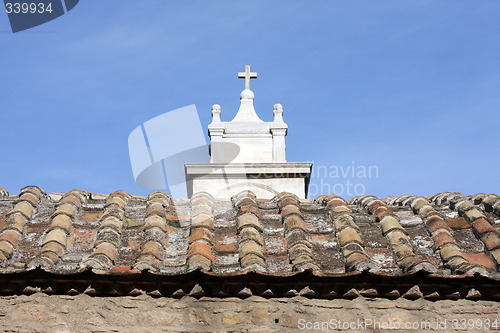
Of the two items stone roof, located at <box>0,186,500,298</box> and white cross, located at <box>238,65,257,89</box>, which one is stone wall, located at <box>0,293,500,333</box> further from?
white cross, located at <box>238,65,257,89</box>

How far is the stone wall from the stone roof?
10 cm

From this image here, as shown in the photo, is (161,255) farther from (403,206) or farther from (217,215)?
(403,206)

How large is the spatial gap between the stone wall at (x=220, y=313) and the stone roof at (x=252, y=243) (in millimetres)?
99

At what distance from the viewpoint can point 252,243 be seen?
602 centimetres

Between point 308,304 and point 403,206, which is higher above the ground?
point 403,206

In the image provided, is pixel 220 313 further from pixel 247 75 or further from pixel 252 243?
pixel 247 75

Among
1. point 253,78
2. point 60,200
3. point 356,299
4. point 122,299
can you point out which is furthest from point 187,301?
point 253,78

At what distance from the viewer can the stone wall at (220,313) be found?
5.23 m

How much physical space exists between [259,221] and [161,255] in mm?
1179

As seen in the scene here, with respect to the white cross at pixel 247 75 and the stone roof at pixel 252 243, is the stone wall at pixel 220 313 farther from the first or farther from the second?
the white cross at pixel 247 75

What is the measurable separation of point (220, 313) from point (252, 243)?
0.88 metres

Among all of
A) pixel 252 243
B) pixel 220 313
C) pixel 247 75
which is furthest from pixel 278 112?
pixel 220 313

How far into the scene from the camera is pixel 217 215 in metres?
6.81

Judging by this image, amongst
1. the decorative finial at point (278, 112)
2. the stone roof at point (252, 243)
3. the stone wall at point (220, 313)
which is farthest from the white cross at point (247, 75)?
the stone wall at point (220, 313)
